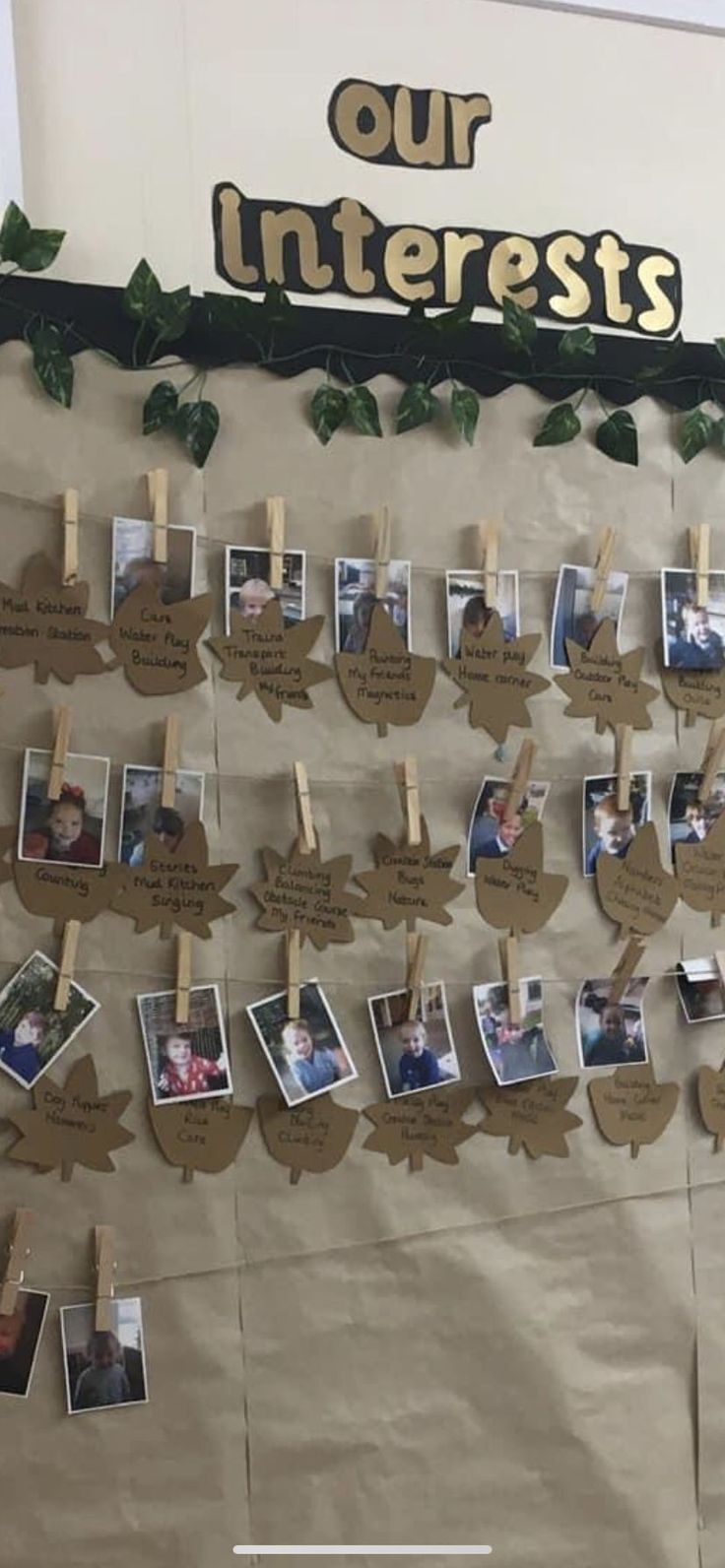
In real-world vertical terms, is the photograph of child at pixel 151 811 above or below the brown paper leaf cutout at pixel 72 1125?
above

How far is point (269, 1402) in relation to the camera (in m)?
1.14

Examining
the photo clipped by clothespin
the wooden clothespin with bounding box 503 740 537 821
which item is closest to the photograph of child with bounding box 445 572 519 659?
the wooden clothespin with bounding box 503 740 537 821

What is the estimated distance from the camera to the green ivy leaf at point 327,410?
1170mm

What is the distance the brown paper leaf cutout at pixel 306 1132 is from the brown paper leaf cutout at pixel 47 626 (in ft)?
1.35

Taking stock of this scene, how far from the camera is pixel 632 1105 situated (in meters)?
1.24

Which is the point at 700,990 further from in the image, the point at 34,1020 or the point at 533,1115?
the point at 34,1020

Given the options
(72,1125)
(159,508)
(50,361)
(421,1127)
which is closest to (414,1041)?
(421,1127)

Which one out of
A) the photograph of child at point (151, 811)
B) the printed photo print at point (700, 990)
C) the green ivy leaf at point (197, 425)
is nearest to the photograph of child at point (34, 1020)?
the photograph of child at point (151, 811)

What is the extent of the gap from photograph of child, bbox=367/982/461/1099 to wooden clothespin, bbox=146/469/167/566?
44cm

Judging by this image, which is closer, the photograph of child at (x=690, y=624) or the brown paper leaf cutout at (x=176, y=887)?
the brown paper leaf cutout at (x=176, y=887)

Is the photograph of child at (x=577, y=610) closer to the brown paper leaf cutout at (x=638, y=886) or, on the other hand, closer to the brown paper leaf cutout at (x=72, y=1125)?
the brown paper leaf cutout at (x=638, y=886)

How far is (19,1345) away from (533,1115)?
1.60 feet

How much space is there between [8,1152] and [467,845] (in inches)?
18.9

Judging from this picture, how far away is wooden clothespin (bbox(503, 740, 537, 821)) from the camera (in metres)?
1.20
